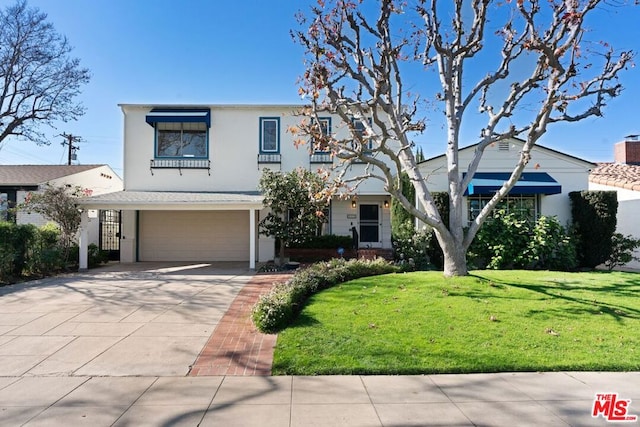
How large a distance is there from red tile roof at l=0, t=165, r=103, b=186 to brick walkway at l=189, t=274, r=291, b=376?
57.5 feet

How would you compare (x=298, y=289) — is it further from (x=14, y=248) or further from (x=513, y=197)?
(x=513, y=197)

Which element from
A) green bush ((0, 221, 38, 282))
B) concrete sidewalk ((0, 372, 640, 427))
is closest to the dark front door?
concrete sidewalk ((0, 372, 640, 427))

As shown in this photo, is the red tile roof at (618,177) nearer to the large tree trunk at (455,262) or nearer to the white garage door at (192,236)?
the large tree trunk at (455,262)

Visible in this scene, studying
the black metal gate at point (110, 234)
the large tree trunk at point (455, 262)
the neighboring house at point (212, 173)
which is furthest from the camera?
the black metal gate at point (110, 234)

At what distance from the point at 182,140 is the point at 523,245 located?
46.4ft

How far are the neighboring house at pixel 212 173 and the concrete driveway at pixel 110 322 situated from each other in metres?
4.51

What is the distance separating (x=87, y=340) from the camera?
225 inches

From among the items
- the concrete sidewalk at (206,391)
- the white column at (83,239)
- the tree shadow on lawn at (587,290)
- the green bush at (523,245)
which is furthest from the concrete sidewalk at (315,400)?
the white column at (83,239)

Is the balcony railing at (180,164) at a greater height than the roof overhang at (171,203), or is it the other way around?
the balcony railing at (180,164)

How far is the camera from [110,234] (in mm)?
16375

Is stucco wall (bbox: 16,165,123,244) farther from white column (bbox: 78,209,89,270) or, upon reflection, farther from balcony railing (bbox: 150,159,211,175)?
balcony railing (bbox: 150,159,211,175)

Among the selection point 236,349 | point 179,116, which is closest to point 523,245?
point 236,349

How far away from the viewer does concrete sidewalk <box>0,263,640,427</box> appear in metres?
3.46

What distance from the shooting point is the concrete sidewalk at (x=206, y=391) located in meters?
3.46
